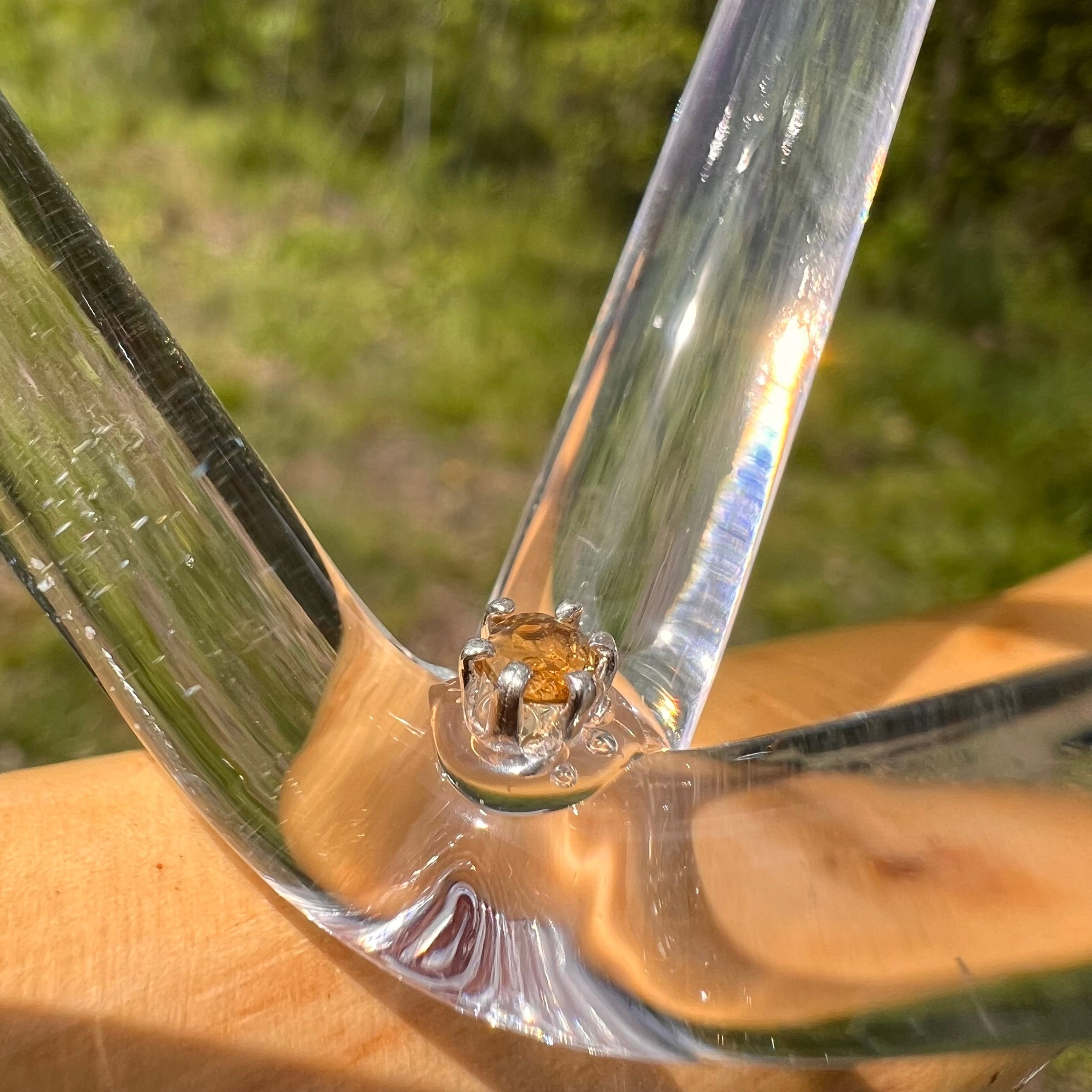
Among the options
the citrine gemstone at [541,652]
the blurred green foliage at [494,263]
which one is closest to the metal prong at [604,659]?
the citrine gemstone at [541,652]

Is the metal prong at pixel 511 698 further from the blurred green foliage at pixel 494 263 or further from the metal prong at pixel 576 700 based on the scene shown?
A: the blurred green foliage at pixel 494 263

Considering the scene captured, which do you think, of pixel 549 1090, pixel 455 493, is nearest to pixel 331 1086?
pixel 549 1090

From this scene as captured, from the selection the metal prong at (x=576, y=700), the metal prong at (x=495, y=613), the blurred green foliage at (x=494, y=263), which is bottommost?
the blurred green foliage at (x=494, y=263)

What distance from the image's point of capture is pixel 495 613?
0.49 ft

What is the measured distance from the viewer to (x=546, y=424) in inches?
20.6

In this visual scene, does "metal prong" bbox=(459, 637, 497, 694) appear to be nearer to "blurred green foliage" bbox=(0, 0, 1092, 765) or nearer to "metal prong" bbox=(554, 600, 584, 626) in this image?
"metal prong" bbox=(554, 600, 584, 626)

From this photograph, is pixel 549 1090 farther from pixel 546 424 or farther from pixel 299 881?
pixel 546 424

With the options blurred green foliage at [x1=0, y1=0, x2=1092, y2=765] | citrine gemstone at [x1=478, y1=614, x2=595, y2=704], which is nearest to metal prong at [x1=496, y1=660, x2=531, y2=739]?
citrine gemstone at [x1=478, y1=614, x2=595, y2=704]

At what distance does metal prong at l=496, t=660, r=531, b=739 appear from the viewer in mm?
123

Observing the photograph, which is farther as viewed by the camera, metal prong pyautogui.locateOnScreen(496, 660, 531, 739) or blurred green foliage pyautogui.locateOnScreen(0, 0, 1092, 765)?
blurred green foliage pyautogui.locateOnScreen(0, 0, 1092, 765)

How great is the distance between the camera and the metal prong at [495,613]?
15 cm

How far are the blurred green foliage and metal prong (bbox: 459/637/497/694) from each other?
247 millimetres

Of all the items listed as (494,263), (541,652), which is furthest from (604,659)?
(494,263)

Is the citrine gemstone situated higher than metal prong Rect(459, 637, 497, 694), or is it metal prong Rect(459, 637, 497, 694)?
metal prong Rect(459, 637, 497, 694)
